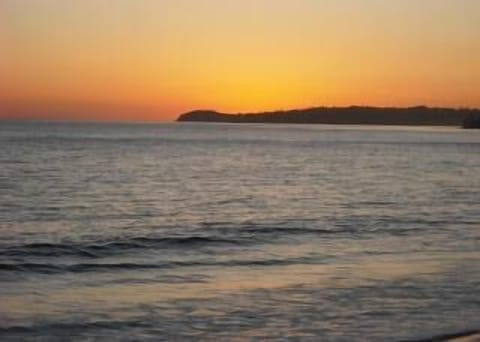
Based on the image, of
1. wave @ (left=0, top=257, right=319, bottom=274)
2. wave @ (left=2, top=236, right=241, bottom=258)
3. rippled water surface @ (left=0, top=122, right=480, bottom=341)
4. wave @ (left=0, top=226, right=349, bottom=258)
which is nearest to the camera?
rippled water surface @ (left=0, top=122, right=480, bottom=341)

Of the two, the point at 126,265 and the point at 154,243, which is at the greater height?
the point at 126,265

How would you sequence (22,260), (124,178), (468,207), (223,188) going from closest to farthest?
1. (22,260)
2. (468,207)
3. (223,188)
4. (124,178)

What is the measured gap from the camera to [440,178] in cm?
5109

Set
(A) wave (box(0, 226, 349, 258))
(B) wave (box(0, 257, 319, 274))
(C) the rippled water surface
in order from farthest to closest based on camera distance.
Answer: (A) wave (box(0, 226, 349, 258)) → (B) wave (box(0, 257, 319, 274)) → (C) the rippled water surface

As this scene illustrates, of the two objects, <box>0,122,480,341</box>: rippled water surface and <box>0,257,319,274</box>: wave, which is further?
<box>0,257,319,274</box>: wave

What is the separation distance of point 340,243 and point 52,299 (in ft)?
32.6

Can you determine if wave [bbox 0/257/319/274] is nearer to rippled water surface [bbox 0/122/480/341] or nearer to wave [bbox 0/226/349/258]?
rippled water surface [bbox 0/122/480/341]

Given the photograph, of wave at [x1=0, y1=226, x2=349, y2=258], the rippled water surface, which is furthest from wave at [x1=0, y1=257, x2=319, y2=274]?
wave at [x1=0, y1=226, x2=349, y2=258]

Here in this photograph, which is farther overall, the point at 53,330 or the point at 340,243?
the point at 340,243

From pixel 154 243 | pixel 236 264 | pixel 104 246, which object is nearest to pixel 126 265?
pixel 236 264

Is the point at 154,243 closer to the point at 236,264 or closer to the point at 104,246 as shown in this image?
the point at 104,246

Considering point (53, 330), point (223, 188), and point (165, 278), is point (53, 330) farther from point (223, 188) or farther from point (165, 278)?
point (223, 188)

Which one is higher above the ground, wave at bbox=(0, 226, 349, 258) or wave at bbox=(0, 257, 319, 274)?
wave at bbox=(0, 257, 319, 274)

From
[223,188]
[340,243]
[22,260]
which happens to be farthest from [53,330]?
[223,188]
